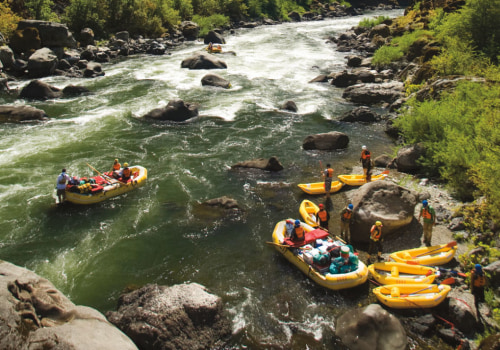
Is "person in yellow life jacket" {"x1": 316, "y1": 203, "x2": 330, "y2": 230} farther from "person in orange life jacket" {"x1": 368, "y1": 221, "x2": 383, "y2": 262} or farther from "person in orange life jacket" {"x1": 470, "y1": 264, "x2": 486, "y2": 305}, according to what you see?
"person in orange life jacket" {"x1": 470, "y1": 264, "x2": 486, "y2": 305}

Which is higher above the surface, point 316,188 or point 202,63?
point 202,63

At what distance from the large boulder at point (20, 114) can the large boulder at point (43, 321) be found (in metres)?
16.5

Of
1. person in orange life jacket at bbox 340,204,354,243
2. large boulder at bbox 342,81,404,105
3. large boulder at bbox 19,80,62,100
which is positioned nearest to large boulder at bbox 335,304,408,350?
person in orange life jacket at bbox 340,204,354,243

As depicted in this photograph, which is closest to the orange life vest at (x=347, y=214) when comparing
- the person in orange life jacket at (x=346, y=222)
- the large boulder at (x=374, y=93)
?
the person in orange life jacket at (x=346, y=222)

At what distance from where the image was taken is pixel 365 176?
14.8 meters

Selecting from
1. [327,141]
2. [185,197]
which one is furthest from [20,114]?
[327,141]

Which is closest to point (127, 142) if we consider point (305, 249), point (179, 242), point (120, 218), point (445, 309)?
point (120, 218)

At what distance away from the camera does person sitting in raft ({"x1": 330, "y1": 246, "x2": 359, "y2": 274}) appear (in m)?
9.92

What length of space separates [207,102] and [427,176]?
1561 centimetres

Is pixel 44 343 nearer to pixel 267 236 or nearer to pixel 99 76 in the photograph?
pixel 267 236

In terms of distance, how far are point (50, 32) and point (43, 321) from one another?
111ft

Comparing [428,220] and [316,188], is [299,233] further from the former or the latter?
[428,220]

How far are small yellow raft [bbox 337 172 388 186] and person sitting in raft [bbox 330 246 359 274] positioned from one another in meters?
5.21

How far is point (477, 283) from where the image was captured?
865cm
